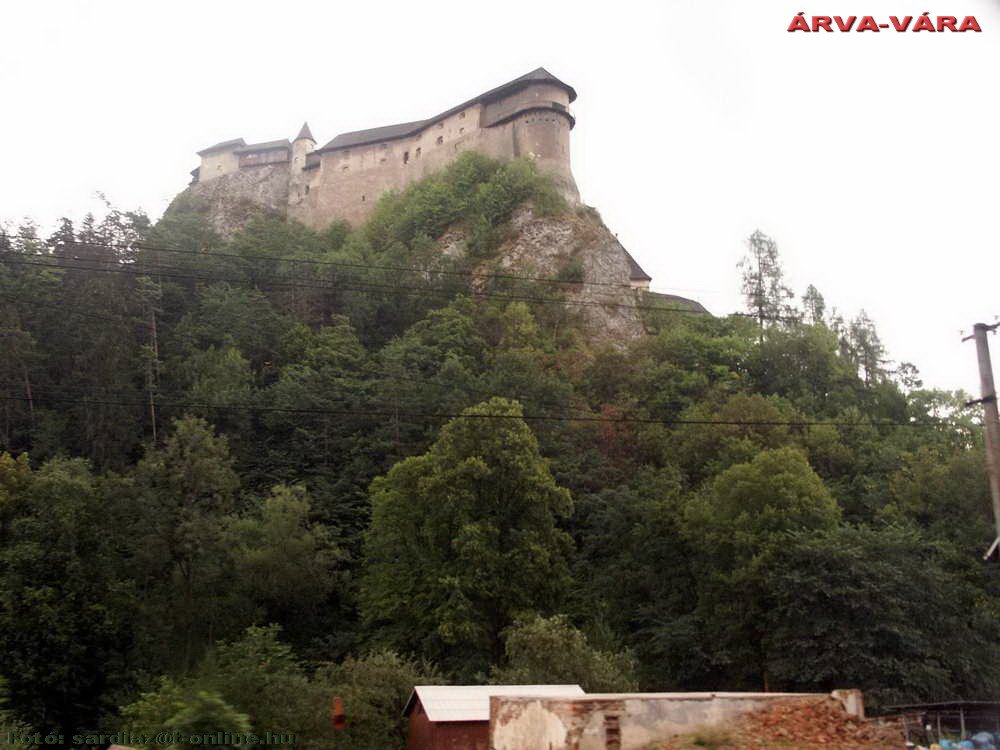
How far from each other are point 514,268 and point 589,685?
1753 inches

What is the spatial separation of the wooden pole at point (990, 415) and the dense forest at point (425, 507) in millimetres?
12380

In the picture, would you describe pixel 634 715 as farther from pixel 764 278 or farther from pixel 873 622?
pixel 764 278

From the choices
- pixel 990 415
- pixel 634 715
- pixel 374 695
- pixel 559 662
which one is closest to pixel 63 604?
pixel 374 695

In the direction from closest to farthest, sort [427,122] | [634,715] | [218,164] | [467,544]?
[634,715], [467,544], [427,122], [218,164]

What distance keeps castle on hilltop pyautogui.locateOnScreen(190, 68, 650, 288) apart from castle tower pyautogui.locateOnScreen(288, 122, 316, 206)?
102 mm

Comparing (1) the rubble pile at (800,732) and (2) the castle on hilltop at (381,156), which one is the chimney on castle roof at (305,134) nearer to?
(2) the castle on hilltop at (381,156)

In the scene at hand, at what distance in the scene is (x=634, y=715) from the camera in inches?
591

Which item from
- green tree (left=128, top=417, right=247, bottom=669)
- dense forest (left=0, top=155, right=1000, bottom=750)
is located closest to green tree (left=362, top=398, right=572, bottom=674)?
dense forest (left=0, top=155, right=1000, bottom=750)

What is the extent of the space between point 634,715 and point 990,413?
7154 mm

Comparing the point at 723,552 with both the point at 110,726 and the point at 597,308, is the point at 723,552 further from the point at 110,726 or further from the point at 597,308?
the point at 597,308

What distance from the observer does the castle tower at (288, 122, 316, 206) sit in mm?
96250

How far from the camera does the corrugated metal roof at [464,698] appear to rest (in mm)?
25766

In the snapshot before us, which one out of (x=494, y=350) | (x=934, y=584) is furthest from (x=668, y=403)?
(x=934, y=584)

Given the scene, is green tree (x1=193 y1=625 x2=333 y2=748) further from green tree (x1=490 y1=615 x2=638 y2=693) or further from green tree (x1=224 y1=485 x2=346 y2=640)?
green tree (x1=224 y1=485 x2=346 y2=640)
